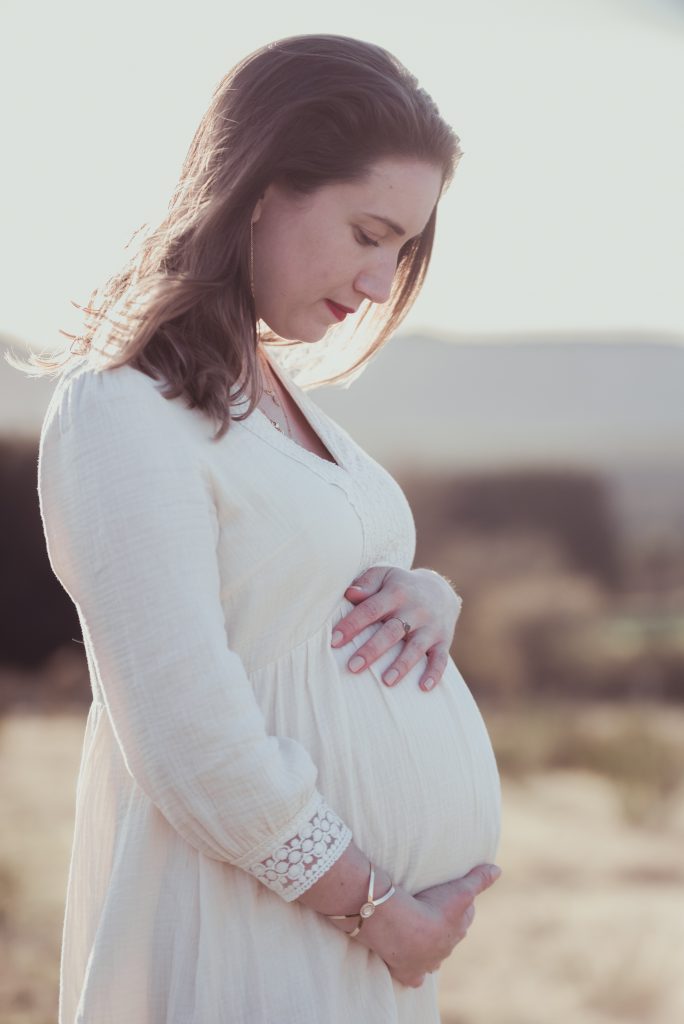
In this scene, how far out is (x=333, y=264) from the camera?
1.32 metres

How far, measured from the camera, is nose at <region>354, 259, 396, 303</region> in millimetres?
1344

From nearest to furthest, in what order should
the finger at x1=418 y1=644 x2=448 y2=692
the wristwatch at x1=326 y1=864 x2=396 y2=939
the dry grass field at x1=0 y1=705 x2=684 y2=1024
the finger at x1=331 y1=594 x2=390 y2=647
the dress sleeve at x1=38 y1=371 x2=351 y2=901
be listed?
the dress sleeve at x1=38 y1=371 x2=351 y2=901
the wristwatch at x1=326 y1=864 x2=396 y2=939
the finger at x1=331 y1=594 x2=390 y2=647
the finger at x1=418 y1=644 x2=448 y2=692
the dry grass field at x1=0 y1=705 x2=684 y2=1024

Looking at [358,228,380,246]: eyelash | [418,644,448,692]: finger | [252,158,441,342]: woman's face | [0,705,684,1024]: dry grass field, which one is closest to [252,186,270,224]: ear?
[252,158,441,342]: woman's face

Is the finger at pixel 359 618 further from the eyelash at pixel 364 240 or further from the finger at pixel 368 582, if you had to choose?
the eyelash at pixel 364 240

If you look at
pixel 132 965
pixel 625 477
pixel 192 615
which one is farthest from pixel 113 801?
pixel 625 477

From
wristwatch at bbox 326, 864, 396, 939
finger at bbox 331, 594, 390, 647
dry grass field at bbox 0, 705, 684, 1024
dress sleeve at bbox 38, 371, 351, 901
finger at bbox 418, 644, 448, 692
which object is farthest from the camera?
dry grass field at bbox 0, 705, 684, 1024

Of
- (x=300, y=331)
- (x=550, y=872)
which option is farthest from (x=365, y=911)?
(x=550, y=872)

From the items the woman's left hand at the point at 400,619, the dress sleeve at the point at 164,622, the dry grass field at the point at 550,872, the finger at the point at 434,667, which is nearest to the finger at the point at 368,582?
the woman's left hand at the point at 400,619

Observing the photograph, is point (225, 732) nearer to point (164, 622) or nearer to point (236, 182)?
point (164, 622)

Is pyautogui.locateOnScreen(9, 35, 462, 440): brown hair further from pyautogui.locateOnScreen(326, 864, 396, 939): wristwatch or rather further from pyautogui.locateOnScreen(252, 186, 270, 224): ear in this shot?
pyautogui.locateOnScreen(326, 864, 396, 939): wristwatch

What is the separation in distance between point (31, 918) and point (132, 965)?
8.60ft

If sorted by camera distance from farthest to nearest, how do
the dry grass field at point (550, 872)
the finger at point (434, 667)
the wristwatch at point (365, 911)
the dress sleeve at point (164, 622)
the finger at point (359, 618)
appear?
the dry grass field at point (550, 872), the finger at point (434, 667), the finger at point (359, 618), the wristwatch at point (365, 911), the dress sleeve at point (164, 622)

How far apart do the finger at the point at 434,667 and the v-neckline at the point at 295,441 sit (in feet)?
0.85

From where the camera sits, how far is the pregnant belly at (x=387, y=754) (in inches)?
48.9
